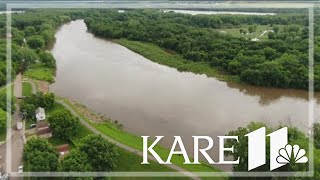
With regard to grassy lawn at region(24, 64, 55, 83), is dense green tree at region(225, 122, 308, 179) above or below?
below

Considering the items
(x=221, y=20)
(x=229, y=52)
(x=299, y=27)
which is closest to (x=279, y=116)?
(x=229, y=52)

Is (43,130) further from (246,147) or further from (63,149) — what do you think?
(246,147)

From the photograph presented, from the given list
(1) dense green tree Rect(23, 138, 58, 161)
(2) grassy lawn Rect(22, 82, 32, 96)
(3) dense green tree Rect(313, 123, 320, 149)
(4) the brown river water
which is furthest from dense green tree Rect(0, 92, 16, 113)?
(3) dense green tree Rect(313, 123, 320, 149)

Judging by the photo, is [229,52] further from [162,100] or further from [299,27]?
[299,27]

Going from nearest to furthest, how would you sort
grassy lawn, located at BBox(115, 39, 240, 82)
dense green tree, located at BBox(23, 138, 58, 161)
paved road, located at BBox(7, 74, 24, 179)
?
dense green tree, located at BBox(23, 138, 58, 161)
paved road, located at BBox(7, 74, 24, 179)
grassy lawn, located at BBox(115, 39, 240, 82)

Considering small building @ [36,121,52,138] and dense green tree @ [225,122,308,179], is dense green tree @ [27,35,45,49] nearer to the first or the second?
small building @ [36,121,52,138]

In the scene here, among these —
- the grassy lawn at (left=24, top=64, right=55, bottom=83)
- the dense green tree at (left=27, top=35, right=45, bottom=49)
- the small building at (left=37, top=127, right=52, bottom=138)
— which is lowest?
the small building at (left=37, top=127, right=52, bottom=138)
